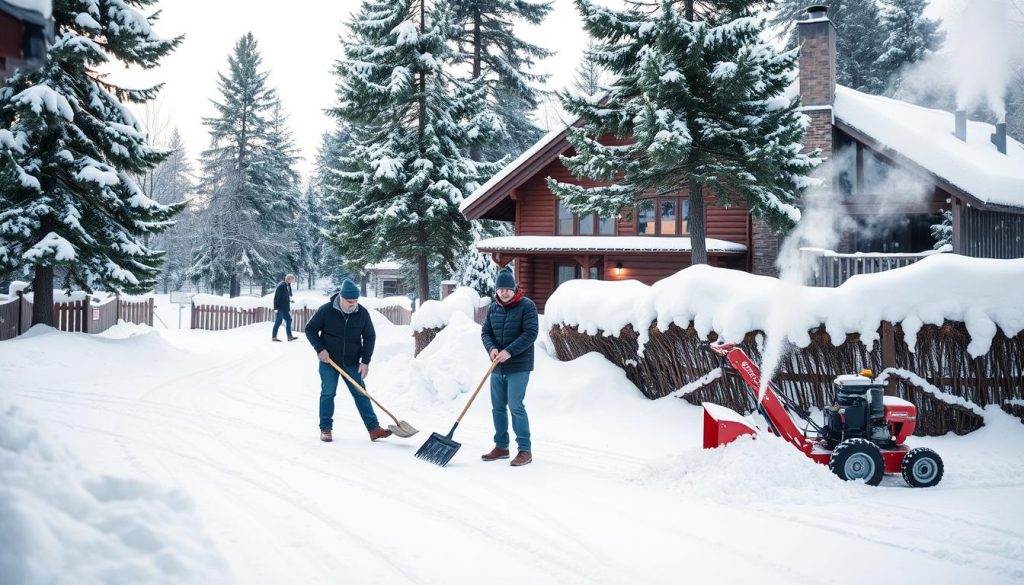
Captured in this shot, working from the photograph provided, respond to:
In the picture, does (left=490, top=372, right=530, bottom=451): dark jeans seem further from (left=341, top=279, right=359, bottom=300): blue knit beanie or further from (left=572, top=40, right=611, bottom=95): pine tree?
(left=572, top=40, right=611, bottom=95): pine tree

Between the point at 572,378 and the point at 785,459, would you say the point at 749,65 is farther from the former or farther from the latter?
the point at 785,459

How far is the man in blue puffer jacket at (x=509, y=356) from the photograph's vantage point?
21.9ft

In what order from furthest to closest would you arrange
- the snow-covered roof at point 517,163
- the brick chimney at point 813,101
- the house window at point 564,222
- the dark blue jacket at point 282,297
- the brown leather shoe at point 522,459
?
the house window at point 564,222 → the snow-covered roof at point 517,163 → the dark blue jacket at point 282,297 → the brick chimney at point 813,101 → the brown leather shoe at point 522,459

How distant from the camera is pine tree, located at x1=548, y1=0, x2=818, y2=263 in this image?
12.4 meters

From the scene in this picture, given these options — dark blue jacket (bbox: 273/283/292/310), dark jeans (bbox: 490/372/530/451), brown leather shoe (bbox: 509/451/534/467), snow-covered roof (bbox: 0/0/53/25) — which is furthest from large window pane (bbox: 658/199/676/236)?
snow-covered roof (bbox: 0/0/53/25)

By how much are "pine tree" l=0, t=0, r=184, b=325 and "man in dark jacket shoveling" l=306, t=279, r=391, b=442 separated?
9.37m

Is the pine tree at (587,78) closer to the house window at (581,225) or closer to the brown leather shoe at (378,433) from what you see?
the house window at (581,225)

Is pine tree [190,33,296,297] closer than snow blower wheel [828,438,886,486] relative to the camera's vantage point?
No

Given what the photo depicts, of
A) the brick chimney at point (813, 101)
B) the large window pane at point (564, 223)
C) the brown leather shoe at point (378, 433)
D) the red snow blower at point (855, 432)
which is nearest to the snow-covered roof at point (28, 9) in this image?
the brown leather shoe at point (378, 433)

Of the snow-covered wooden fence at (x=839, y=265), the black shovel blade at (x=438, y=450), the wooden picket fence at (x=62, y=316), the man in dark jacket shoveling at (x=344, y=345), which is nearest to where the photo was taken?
the black shovel blade at (x=438, y=450)

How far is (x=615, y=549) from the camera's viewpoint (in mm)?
4188

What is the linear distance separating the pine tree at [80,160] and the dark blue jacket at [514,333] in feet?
36.8

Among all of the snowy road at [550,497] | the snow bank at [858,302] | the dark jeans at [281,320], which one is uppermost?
the snow bank at [858,302]

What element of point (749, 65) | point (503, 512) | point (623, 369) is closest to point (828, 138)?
point (749, 65)
